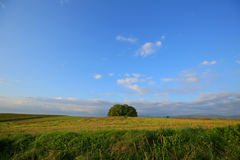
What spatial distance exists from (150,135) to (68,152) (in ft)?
16.5

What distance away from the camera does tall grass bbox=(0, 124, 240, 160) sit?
663 centimetres

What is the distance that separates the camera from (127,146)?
702cm

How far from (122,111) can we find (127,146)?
5324 centimetres

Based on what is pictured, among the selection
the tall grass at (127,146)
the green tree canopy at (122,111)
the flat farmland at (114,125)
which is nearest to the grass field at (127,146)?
the tall grass at (127,146)

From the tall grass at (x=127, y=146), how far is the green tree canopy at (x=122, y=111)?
50107 millimetres

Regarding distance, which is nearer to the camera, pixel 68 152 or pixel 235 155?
pixel 235 155

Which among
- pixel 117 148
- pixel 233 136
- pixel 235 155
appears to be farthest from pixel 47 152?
pixel 233 136

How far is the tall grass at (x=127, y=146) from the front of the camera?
261 inches

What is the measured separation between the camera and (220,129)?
29.5 feet

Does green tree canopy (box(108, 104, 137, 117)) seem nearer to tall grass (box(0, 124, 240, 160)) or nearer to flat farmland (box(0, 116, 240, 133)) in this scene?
flat farmland (box(0, 116, 240, 133))

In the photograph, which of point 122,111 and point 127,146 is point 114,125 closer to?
point 127,146

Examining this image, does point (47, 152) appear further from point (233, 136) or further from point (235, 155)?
point (233, 136)

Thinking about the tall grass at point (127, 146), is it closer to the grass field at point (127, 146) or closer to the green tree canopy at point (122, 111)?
the grass field at point (127, 146)

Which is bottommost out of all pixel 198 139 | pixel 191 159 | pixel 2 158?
pixel 2 158
